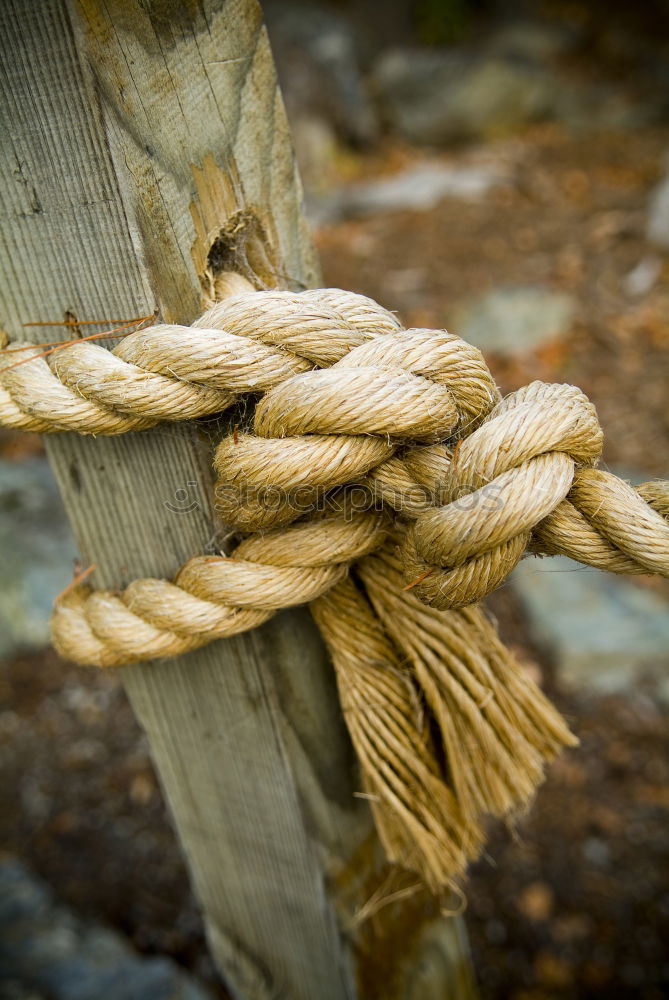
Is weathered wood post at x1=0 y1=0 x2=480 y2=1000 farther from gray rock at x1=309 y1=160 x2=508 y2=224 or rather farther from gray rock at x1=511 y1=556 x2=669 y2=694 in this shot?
gray rock at x1=309 y1=160 x2=508 y2=224

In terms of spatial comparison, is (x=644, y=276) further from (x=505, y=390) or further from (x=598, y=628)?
(x=598, y=628)

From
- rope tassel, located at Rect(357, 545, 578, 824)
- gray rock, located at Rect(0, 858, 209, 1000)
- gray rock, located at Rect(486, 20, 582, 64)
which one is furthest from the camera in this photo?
gray rock, located at Rect(486, 20, 582, 64)

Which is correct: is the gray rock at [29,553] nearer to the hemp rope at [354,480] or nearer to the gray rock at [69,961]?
the gray rock at [69,961]

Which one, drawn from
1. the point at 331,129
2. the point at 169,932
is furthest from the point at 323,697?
the point at 331,129

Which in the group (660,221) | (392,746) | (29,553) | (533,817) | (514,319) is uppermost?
(660,221)

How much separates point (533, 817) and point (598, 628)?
646 mm

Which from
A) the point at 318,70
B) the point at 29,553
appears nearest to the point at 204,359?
the point at 29,553

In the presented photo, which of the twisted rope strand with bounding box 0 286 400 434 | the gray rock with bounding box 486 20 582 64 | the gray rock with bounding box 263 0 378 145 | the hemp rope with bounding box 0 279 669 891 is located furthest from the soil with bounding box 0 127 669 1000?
the gray rock with bounding box 486 20 582 64

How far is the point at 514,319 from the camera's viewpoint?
3.85 m

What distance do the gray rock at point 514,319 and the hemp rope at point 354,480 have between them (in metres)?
3.07

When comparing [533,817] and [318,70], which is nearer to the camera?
[533,817]

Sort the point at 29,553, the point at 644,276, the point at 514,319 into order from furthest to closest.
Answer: the point at 644,276 < the point at 514,319 < the point at 29,553

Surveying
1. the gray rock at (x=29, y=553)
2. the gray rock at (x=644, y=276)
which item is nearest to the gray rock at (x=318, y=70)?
the gray rock at (x=644, y=276)

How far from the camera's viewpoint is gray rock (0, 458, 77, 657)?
2748 millimetres
